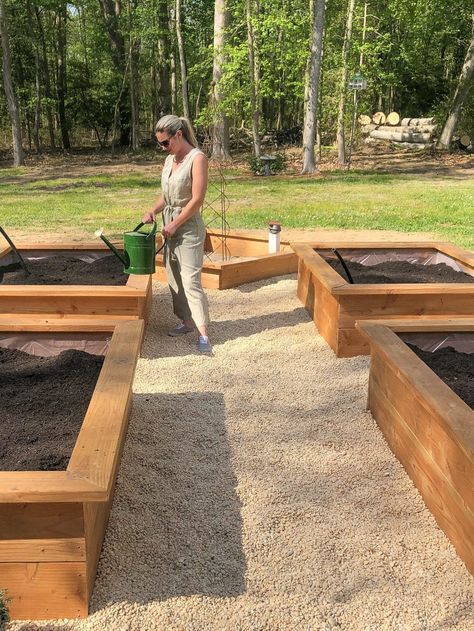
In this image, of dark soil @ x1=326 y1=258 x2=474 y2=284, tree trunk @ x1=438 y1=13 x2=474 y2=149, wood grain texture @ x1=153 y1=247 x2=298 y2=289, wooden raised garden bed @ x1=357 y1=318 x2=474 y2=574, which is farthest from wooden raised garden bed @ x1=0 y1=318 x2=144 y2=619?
tree trunk @ x1=438 y1=13 x2=474 y2=149

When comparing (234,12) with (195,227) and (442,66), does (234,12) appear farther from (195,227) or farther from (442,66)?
(195,227)

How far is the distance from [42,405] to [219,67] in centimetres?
1603

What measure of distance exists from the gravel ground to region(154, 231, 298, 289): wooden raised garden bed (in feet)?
6.61

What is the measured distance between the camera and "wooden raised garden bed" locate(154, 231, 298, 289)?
615 centimetres

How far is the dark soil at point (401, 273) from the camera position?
16.6 ft

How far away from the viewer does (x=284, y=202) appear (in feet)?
38.8

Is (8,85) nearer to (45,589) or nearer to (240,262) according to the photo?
(240,262)

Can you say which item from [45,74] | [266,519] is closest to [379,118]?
[45,74]

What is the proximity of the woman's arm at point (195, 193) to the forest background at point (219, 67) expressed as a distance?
41.6 ft

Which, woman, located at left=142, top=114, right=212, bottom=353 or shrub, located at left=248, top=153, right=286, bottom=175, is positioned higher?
woman, located at left=142, top=114, right=212, bottom=353

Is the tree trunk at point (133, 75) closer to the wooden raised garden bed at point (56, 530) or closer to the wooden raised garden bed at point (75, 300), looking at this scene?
the wooden raised garden bed at point (75, 300)

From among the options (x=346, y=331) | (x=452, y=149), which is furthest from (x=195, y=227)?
(x=452, y=149)

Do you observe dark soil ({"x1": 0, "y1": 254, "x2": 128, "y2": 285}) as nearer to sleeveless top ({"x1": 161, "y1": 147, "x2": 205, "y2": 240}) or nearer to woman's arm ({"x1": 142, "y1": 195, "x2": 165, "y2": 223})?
woman's arm ({"x1": 142, "y1": 195, "x2": 165, "y2": 223})

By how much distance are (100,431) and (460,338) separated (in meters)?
2.29
